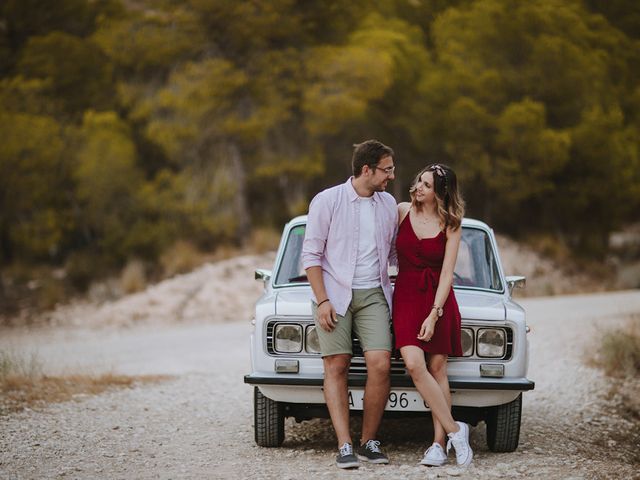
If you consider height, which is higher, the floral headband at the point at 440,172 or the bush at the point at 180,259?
the floral headband at the point at 440,172

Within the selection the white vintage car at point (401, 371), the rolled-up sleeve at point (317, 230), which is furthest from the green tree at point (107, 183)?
the rolled-up sleeve at point (317, 230)

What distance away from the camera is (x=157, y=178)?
2603 centimetres

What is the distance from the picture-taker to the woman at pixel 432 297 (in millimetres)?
5344

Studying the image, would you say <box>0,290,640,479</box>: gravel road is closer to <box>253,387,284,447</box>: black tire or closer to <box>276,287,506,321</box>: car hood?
<box>253,387,284,447</box>: black tire

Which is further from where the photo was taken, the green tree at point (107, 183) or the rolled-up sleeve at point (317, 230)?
the green tree at point (107, 183)

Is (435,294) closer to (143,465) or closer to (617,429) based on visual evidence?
(143,465)

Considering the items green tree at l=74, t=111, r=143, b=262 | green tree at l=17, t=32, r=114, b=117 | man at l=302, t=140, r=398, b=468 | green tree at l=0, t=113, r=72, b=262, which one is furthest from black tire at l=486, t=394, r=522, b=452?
green tree at l=17, t=32, r=114, b=117

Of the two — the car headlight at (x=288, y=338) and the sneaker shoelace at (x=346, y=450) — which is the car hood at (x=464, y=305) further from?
the sneaker shoelace at (x=346, y=450)

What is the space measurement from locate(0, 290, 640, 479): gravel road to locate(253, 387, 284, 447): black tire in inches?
3.5

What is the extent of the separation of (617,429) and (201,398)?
4.09 meters

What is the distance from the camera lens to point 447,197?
223 inches

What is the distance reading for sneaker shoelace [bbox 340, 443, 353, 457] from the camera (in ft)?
17.5

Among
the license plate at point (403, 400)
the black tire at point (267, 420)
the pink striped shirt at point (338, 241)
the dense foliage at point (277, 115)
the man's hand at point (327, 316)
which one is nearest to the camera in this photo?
the man's hand at point (327, 316)

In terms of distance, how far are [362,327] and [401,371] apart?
1.65 feet
